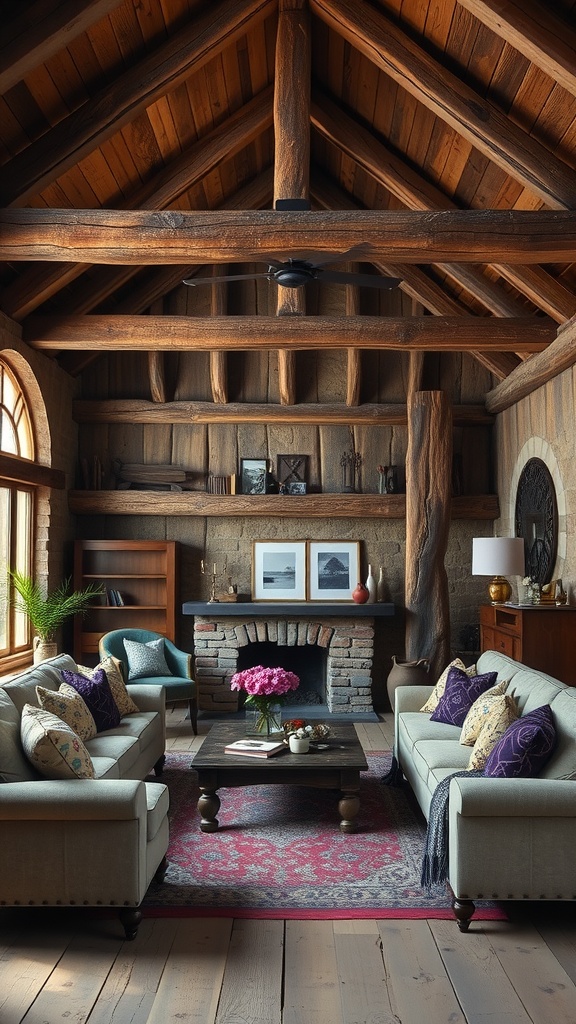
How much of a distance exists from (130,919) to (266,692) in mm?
1883

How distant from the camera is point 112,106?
5.36 metres

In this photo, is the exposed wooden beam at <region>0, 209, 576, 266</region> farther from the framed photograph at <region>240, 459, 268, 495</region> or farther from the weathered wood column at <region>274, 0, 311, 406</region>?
the framed photograph at <region>240, 459, 268, 495</region>

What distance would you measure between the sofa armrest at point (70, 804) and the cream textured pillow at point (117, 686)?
6.79 ft

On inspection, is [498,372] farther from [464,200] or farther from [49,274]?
[49,274]

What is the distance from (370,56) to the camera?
5531mm

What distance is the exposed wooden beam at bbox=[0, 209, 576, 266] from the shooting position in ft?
16.4

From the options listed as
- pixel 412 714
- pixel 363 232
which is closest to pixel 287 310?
pixel 363 232

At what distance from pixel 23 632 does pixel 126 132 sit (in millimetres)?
4204

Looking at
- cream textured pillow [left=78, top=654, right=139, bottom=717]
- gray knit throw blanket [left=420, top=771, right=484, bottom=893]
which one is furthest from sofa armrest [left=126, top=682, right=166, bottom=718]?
gray knit throw blanket [left=420, top=771, right=484, bottom=893]

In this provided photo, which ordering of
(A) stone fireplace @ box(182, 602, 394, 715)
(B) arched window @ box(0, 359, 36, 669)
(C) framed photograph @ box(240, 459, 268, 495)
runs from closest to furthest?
(B) arched window @ box(0, 359, 36, 669), (A) stone fireplace @ box(182, 602, 394, 715), (C) framed photograph @ box(240, 459, 268, 495)

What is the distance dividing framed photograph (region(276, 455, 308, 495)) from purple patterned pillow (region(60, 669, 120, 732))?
156 inches

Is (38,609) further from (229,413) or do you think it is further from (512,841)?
(512,841)

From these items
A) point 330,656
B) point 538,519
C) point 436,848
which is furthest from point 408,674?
point 436,848

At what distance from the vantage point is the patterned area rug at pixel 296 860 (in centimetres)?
370
